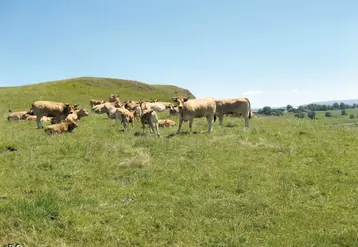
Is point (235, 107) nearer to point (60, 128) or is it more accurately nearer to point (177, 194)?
point (60, 128)

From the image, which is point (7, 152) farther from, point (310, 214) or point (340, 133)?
point (340, 133)

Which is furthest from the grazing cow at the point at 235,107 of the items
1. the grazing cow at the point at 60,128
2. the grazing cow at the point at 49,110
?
the grazing cow at the point at 49,110

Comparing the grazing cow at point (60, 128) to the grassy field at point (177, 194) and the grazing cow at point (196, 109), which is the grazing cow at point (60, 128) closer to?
the grassy field at point (177, 194)

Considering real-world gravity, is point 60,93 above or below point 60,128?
above

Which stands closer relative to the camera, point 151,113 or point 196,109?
point 151,113

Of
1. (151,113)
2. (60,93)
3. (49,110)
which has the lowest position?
(151,113)

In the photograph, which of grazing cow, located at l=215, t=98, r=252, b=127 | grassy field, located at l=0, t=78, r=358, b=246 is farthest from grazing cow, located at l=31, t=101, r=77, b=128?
grazing cow, located at l=215, t=98, r=252, b=127

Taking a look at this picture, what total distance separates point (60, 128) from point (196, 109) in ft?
28.6

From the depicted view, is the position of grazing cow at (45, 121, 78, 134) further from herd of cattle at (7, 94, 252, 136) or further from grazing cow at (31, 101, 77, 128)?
grazing cow at (31, 101, 77, 128)

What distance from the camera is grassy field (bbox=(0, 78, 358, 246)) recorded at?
7191 millimetres

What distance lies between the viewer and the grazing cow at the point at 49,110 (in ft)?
82.3

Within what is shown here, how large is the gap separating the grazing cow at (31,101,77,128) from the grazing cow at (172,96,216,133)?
1001cm

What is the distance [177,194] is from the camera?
31.9 feet

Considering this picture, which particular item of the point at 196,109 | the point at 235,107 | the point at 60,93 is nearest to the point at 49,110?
the point at 196,109
